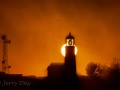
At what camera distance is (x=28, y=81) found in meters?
103

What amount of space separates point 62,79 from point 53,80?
6176 mm

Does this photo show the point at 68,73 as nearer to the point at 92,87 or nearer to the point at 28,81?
the point at 92,87

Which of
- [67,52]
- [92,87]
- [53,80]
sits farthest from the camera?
[92,87]

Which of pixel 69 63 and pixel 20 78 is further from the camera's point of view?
pixel 20 78

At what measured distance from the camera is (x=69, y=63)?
57906 mm

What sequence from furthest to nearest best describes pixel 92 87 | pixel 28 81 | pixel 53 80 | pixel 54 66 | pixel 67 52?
pixel 28 81 < pixel 54 66 < pixel 92 87 < pixel 53 80 < pixel 67 52

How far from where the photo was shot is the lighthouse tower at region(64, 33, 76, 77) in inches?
2247

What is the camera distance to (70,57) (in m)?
57.6

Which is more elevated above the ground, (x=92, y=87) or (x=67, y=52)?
(x=67, y=52)

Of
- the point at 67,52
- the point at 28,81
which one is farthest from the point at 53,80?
the point at 28,81

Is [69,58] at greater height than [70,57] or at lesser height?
lesser

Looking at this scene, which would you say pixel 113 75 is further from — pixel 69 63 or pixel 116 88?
pixel 69 63

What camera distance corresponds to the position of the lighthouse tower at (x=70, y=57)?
187 feet

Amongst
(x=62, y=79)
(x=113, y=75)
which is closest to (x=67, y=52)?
(x=62, y=79)
